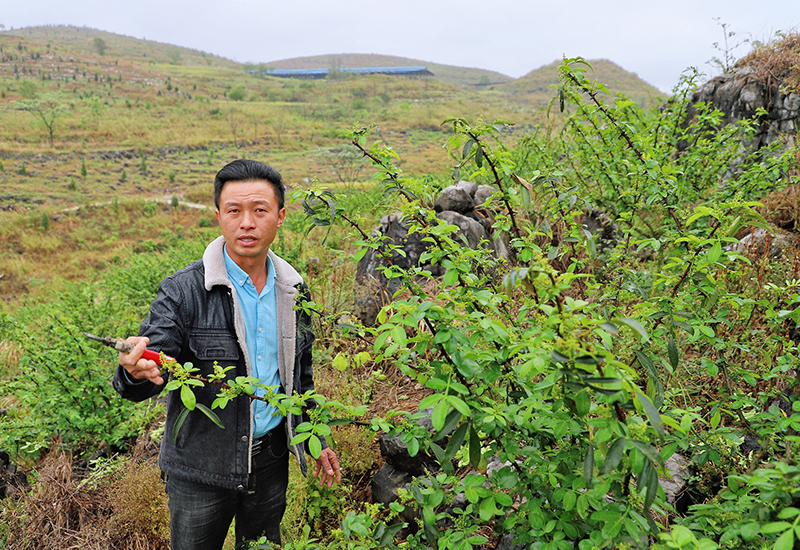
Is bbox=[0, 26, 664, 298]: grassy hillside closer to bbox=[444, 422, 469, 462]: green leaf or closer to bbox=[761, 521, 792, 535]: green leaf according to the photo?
bbox=[444, 422, 469, 462]: green leaf

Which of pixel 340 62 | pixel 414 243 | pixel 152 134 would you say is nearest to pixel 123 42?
pixel 340 62

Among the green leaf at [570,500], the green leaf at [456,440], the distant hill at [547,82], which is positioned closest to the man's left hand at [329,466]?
the green leaf at [456,440]

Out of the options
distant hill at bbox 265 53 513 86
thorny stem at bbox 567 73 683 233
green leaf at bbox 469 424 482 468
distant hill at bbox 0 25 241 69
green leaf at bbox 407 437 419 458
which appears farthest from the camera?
distant hill at bbox 265 53 513 86

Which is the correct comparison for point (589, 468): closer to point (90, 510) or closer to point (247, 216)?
point (247, 216)

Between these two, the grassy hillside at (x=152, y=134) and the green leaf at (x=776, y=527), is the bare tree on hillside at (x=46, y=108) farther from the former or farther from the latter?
the green leaf at (x=776, y=527)

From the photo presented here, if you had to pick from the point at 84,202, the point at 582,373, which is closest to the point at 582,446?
the point at 582,373

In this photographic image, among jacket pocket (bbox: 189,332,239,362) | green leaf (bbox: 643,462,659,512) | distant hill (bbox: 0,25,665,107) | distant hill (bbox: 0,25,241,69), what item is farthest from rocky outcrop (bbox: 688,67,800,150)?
distant hill (bbox: 0,25,241,69)

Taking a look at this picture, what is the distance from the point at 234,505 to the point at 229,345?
790mm

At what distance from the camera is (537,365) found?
2.75ft

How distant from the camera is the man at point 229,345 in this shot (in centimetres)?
174

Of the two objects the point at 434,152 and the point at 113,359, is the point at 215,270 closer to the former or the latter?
the point at 113,359

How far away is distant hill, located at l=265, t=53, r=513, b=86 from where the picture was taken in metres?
105

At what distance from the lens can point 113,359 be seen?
4000 millimetres

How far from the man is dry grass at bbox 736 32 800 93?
6.40m
